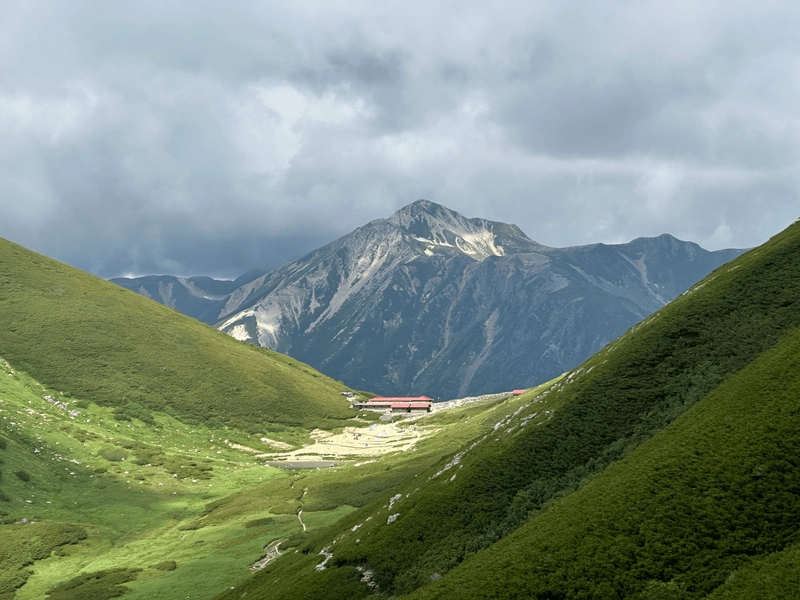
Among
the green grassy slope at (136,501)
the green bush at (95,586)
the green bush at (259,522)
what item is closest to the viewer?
the green bush at (95,586)

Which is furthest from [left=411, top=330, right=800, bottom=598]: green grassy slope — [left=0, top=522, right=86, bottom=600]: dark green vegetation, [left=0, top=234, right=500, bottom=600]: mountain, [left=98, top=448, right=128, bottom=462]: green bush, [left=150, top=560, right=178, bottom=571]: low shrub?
[left=98, top=448, right=128, bottom=462]: green bush

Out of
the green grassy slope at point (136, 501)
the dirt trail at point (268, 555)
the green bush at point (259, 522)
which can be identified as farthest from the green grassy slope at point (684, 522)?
the green bush at point (259, 522)

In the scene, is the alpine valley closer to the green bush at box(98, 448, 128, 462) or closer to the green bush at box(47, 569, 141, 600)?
the green bush at box(47, 569, 141, 600)

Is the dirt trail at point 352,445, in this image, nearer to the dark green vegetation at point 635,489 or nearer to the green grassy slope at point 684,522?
the dark green vegetation at point 635,489

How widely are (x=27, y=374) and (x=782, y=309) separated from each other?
203417 millimetres

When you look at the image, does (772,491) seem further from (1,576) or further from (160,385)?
(160,385)

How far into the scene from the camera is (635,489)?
30766mm

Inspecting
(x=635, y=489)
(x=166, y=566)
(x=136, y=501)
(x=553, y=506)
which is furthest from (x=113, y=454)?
(x=635, y=489)

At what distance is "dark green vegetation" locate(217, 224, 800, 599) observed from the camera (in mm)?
25844

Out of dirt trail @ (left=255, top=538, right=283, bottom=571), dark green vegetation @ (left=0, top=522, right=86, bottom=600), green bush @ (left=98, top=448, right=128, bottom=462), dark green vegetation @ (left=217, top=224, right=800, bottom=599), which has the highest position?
green bush @ (left=98, top=448, right=128, bottom=462)

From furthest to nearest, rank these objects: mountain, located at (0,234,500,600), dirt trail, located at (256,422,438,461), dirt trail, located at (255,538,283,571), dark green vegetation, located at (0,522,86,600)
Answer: dirt trail, located at (256,422,438,461), mountain, located at (0,234,500,600), dark green vegetation, located at (0,522,86,600), dirt trail, located at (255,538,283,571)

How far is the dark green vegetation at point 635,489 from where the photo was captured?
25.8 metres

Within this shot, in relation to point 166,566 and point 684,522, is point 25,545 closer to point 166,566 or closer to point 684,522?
point 166,566

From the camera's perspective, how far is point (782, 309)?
1789 inches
